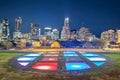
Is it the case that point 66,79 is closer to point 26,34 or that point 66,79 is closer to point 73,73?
point 73,73

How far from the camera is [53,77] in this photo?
26312 mm

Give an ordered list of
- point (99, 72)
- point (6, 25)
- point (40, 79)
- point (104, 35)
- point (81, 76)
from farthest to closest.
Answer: point (6, 25) < point (104, 35) < point (99, 72) < point (81, 76) < point (40, 79)

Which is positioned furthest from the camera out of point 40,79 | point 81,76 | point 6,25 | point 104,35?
point 6,25

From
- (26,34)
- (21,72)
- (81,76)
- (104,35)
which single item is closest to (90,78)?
(81,76)

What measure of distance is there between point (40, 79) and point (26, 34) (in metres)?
160

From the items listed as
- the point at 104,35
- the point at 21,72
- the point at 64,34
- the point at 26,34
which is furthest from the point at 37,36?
the point at 21,72

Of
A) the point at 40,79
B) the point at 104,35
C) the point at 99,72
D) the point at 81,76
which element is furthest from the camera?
the point at 104,35

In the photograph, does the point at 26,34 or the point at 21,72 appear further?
the point at 26,34

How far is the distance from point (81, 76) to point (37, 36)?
6319 inches

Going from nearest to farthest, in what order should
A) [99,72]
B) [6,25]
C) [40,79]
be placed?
[40,79]
[99,72]
[6,25]

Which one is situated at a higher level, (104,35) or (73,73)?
(104,35)

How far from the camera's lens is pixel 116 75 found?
27.3 metres

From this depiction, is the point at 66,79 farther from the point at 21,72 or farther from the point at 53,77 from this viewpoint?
the point at 21,72

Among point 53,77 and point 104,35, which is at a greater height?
point 104,35
